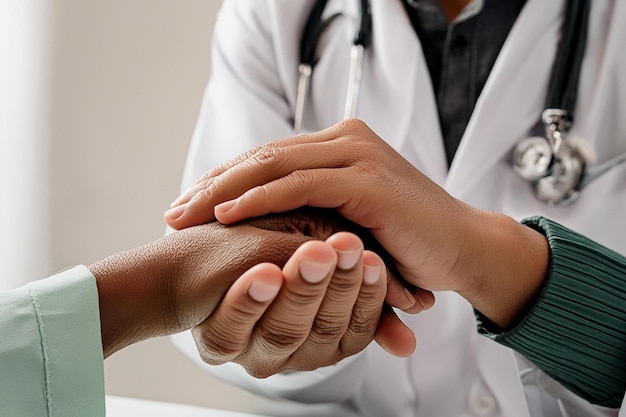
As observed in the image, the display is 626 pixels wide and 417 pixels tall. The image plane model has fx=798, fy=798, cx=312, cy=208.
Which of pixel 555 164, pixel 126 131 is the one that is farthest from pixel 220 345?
pixel 126 131

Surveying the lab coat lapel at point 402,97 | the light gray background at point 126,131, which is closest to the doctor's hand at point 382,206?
the lab coat lapel at point 402,97

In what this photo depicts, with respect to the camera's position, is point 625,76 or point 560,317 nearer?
point 560,317

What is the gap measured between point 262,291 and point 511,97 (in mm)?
472

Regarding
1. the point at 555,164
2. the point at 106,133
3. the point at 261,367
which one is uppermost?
the point at 555,164

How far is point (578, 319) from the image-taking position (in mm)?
708

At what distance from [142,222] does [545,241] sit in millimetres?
931

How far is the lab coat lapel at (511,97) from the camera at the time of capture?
89cm

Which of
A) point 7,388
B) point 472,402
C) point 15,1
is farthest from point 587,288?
point 15,1

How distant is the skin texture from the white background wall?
2.70 ft

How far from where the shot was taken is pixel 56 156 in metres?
1.53

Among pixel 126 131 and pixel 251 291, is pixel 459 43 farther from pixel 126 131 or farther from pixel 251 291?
pixel 126 131

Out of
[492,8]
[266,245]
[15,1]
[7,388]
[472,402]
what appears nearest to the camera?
[7,388]

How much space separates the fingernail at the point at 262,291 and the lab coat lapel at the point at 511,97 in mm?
389

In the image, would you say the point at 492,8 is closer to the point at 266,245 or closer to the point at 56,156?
the point at 266,245
